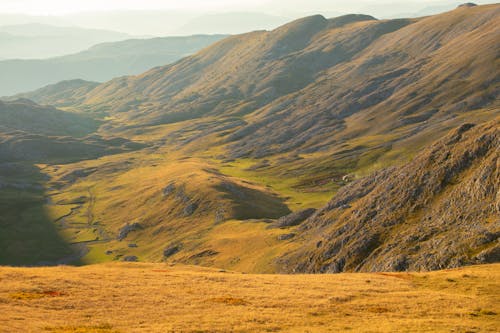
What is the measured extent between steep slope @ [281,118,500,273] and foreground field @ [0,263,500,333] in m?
16.3

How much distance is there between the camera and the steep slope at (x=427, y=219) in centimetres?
8075

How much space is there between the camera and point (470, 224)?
83.8 meters

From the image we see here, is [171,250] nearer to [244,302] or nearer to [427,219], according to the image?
[427,219]

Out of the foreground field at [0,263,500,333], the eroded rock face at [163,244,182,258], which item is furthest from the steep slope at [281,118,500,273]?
the eroded rock face at [163,244,182,258]

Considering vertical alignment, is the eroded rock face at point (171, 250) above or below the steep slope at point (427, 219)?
below

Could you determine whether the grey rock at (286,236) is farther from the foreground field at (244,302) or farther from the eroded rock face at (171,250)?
the foreground field at (244,302)

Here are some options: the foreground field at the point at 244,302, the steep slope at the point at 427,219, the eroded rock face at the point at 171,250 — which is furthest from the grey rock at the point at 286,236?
the foreground field at the point at 244,302

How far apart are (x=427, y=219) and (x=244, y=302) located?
59.5 meters

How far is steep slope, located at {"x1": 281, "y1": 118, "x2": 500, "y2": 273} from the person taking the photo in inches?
3179

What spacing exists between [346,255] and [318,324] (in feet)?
205

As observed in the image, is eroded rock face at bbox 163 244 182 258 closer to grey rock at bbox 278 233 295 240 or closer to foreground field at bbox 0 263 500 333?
grey rock at bbox 278 233 295 240

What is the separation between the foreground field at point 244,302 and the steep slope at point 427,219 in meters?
16.3

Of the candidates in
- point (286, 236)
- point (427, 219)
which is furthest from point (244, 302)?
point (286, 236)

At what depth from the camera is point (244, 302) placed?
164 ft
